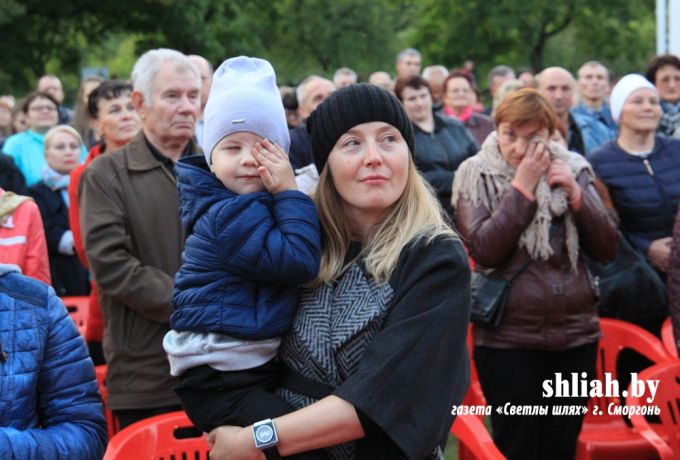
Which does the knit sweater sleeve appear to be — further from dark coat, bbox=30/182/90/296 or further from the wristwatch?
dark coat, bbox=30/182/90/296

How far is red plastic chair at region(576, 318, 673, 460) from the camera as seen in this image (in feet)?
14.9

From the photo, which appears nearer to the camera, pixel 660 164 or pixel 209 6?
pixel 660 164

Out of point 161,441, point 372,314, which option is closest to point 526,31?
point 161,441

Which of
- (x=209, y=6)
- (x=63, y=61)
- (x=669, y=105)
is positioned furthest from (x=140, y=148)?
(x=63, y=61)

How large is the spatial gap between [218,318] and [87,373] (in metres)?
0.58

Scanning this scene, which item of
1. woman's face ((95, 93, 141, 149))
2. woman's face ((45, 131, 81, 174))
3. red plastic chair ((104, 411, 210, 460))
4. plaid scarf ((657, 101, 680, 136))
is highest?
woman's face ((95, 93, 141, 149))

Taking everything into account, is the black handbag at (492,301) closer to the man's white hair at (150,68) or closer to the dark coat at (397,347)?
the man's white hair at (150,68)

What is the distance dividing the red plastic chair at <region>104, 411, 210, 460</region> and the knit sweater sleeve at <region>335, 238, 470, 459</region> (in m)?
1.15

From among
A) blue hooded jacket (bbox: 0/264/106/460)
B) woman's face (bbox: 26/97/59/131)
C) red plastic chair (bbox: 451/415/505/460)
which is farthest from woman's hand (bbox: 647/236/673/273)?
woman's face (bbox: 26/97/59/131)

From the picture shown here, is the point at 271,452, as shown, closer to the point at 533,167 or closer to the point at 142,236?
the point at 142,236

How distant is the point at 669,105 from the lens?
7691mm

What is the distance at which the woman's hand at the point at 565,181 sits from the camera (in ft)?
14.5

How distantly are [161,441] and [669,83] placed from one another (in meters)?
5.86

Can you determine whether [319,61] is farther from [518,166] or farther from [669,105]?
[518,166]
